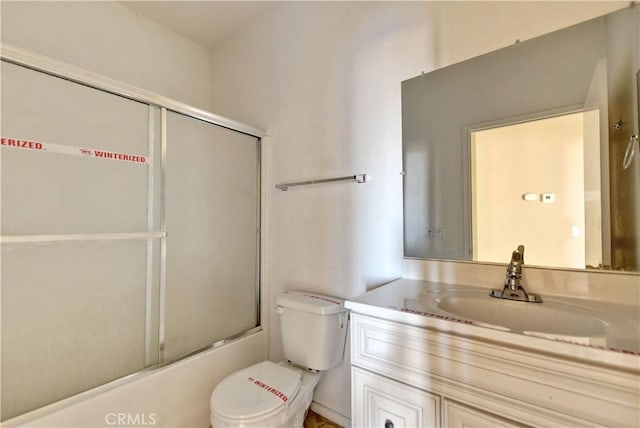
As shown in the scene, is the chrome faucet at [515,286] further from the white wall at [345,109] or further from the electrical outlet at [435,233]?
the white wall at [345,109]

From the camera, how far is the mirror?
88 cm

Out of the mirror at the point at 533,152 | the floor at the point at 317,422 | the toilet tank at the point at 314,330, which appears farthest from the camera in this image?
the floor at the point at 317,422

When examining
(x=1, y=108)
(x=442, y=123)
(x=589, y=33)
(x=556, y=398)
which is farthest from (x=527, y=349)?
(x=1, y=108)

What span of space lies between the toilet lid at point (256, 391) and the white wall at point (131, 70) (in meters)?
0.34

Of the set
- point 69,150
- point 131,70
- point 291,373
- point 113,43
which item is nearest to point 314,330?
point 291,373

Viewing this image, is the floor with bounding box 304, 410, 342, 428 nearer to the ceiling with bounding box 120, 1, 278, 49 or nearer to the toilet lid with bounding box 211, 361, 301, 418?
the toilet lid with bounding box 211, 361, 301, 418

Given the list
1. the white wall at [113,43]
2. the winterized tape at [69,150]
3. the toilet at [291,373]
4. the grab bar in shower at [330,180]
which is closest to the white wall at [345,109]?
the grab bar in shower at [330,180]

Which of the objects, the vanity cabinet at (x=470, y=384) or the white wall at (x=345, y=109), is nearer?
the vanity cabinet at (x=470, y=384)

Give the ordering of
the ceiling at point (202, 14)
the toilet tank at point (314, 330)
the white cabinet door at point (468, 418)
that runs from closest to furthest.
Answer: the white cabinet door at point (468, 418) → the toilet tank at point (314, 330) → the ceiling at point (202, 14)

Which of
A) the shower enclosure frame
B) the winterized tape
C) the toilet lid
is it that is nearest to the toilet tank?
the toilet lid

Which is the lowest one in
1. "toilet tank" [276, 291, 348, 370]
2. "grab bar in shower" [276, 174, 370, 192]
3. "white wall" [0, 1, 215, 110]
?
"toilet tank" [276, 291, 348, 370]

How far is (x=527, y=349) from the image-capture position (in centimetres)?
63

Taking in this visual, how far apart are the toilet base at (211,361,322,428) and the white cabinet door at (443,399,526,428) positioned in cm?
66

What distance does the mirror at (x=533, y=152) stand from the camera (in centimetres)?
88
